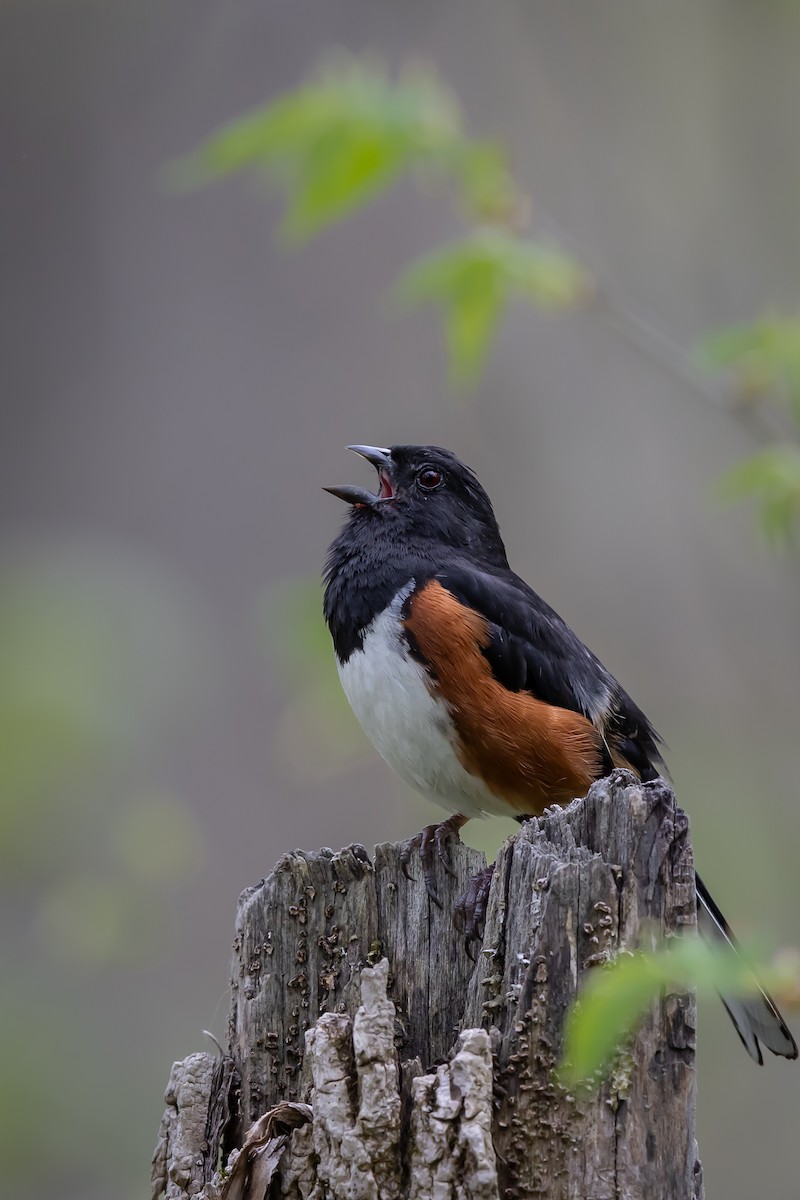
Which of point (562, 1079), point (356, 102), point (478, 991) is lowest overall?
point (562, 1079)

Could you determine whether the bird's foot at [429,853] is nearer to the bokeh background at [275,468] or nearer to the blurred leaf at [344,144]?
the bokeh background at [275,468]

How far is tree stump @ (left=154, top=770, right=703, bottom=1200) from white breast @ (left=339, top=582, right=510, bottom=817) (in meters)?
0.82

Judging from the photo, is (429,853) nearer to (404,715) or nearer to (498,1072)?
(498,1072)

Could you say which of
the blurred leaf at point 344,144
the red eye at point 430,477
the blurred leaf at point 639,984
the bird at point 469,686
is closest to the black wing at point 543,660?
the bird at point 469,686

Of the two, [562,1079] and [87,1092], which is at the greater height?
[87,1092]

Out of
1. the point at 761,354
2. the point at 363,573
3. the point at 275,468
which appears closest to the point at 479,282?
the point at 761,354

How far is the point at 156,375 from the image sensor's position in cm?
679

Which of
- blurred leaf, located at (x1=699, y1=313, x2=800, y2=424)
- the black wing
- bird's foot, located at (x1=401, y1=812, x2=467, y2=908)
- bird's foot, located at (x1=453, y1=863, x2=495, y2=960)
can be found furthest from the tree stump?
blurred leaf, located at (x1=699, y1=313, x2=800, y2=424)

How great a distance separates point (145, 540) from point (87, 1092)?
2.74 meters

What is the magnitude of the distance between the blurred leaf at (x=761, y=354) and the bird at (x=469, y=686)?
79 centimetres

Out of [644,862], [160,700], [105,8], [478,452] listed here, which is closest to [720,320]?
[478,452]

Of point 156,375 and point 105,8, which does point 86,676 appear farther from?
point 105,8

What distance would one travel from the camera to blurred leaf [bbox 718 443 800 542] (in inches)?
122

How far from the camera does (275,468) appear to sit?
6652mm
